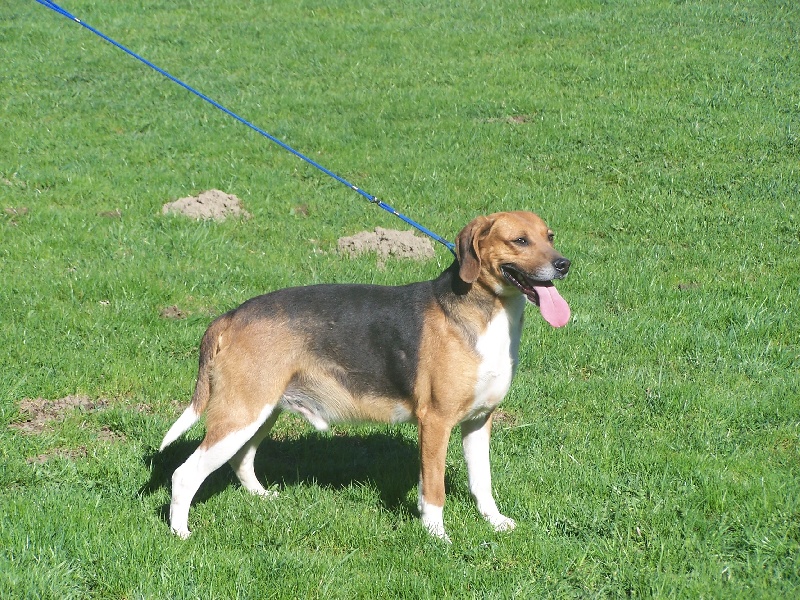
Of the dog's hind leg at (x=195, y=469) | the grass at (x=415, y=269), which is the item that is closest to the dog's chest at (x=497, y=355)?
the grass at (x=415, y=269)

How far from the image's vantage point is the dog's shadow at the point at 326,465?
6.02 metres

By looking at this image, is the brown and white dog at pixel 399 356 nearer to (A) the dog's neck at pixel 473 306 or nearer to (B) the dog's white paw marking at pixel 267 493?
(A) the dog's neck at pixel 473 306

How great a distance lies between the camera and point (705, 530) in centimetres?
510

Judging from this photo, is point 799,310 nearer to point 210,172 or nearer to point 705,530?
point 705,530

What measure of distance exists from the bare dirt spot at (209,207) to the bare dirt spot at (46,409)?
4.64 meters

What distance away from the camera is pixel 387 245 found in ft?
34.2

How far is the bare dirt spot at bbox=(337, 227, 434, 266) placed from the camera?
10.3 meters

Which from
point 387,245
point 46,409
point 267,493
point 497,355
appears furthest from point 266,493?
point 387,245

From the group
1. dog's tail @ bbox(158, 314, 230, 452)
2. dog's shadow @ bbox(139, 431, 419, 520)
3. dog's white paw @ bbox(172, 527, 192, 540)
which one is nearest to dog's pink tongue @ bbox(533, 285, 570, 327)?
dog's shadow @ bbox(139, 431, 419, 520)

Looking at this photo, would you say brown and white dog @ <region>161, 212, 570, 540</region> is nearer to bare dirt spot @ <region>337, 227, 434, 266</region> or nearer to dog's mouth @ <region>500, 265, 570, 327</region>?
dog's mouth @ <region>500, 265, 570, 327</region>

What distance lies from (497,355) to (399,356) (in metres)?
0.60

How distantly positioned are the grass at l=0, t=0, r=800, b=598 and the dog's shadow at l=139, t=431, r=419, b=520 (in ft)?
0.10

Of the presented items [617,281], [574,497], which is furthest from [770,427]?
[617,281]

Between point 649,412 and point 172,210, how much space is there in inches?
271
